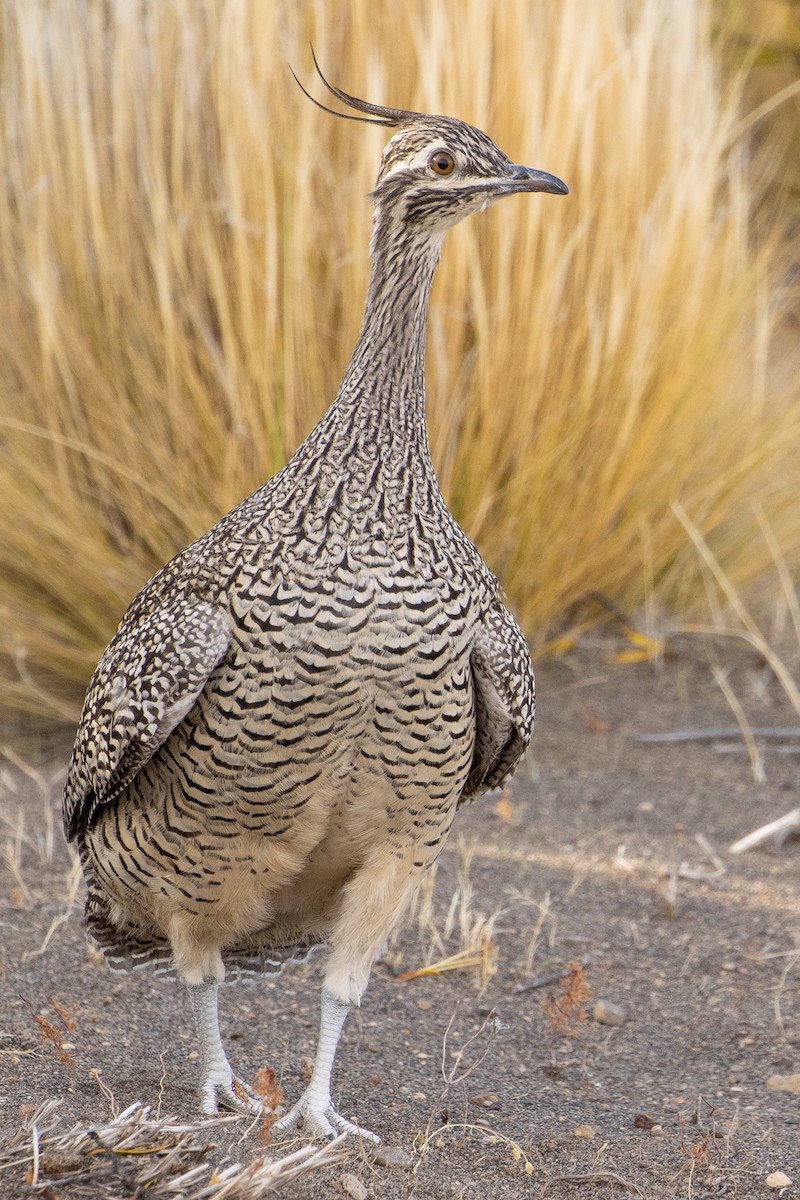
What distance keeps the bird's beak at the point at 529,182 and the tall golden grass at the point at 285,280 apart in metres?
1.89

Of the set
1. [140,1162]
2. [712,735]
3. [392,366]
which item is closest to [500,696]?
[392,366]

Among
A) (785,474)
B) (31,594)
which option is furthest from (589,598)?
(31,594)

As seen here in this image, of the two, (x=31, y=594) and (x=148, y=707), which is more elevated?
(x=148, y=707)

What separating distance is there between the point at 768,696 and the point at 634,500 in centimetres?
95

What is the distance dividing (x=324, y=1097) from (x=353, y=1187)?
0.42 metres

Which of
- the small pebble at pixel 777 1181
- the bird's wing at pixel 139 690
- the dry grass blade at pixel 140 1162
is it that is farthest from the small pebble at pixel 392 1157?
the bird's wing at pixel 139 690

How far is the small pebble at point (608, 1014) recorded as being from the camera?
3828 mm

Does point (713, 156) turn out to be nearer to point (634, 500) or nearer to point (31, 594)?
point (634, 500)

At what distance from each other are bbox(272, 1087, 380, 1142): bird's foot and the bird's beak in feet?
6.31

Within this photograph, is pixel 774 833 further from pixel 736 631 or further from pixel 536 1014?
pixel 536 1014

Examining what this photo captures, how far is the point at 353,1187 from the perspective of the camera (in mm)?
2740

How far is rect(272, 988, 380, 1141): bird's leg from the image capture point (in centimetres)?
309

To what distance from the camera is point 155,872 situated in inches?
122

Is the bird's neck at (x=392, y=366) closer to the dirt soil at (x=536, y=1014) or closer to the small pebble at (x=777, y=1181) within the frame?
the dirt soil at (x=536, y=1014)
